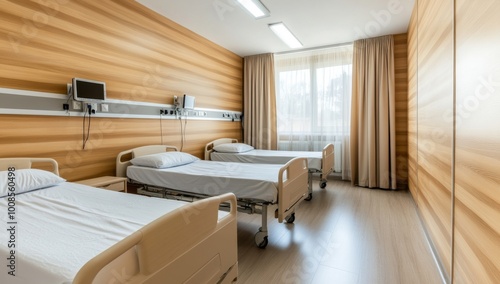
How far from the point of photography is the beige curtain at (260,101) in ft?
18.4

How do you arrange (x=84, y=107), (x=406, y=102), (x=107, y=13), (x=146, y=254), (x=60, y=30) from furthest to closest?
(x=406, y=102), (x=107, y=13), (x=84, y=107), (x=60, y=30), (x=146, y=254)

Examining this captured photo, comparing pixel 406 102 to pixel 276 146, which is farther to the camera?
pixel 276 146

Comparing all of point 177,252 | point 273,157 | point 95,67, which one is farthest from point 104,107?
point 273,157

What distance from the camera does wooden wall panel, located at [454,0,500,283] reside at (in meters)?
1.05

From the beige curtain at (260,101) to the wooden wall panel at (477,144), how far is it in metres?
4.15

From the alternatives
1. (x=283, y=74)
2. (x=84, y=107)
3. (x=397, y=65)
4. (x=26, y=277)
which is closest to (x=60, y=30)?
(x=84, y=107)

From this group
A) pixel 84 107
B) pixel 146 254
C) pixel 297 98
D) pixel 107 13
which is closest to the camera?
pixel 146 254

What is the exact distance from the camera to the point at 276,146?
561 centimetres

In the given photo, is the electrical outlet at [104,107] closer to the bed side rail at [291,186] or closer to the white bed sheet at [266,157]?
the white bed sheet at [266,157]

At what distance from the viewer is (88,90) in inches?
103

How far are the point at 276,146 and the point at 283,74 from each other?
1642mm

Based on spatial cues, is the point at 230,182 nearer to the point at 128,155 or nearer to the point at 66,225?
the point at 66,225

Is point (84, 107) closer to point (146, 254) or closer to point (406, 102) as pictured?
point (146, 254)

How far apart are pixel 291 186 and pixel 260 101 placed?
3373 mm
